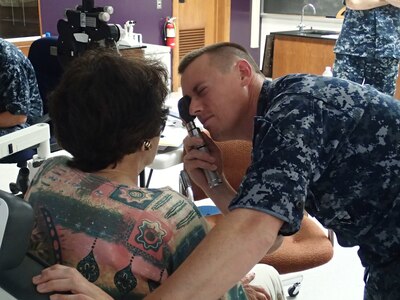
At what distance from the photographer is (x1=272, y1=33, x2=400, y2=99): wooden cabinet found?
555cm

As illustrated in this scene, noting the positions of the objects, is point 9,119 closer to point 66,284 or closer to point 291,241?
point 291,241

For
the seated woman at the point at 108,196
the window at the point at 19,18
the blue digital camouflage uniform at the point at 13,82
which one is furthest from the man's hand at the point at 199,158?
the window at the point at 19,18

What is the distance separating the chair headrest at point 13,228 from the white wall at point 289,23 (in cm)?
593

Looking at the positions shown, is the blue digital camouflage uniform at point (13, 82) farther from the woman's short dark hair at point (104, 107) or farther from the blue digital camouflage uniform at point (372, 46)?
the blue digital camouflage uniform at point (372, 46)

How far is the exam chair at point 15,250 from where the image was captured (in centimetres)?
75

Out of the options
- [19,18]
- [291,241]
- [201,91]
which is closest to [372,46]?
[291,241]

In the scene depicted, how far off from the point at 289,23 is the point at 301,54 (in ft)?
3.84

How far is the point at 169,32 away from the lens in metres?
6.11

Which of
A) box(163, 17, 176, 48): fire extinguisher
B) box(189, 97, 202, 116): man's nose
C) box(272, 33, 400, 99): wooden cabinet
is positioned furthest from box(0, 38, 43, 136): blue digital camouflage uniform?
box(272, 33, 400, 99): wooden cabinet

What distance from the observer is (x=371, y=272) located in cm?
125

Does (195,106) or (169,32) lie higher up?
(195,106)

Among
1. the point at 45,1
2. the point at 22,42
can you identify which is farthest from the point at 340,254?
the point at 45,1

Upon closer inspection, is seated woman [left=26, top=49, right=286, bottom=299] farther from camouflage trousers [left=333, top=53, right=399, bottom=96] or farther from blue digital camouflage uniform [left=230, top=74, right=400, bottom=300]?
camouflage trousers [left=333, top=53, right=399, bottom=96]

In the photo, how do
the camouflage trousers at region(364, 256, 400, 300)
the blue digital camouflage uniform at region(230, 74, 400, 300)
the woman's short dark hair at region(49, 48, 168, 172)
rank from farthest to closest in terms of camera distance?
the camouflage trousers at region(364, 256, 400, 300) → the woman's short dark hair at region(49, 48, 168, 172) → the blue digital camouflage uniform at region(230, 74, 400, 300)
